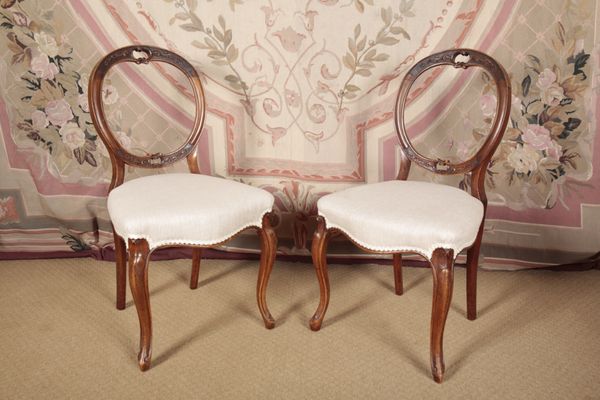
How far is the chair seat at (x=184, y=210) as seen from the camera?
1.38m

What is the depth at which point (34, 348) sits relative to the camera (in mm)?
1565

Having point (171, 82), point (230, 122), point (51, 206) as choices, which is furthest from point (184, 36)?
point (51, 206)

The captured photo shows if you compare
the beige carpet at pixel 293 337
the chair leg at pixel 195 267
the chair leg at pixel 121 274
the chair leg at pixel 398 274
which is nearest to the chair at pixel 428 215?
the beige carpet at pixel 293 337

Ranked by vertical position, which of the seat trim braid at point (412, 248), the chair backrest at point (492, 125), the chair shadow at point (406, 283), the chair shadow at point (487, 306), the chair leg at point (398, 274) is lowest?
the chair shadow at point (487, 306)

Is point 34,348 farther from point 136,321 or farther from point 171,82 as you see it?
point 171,82

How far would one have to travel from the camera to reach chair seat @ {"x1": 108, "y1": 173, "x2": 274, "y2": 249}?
4.53ft

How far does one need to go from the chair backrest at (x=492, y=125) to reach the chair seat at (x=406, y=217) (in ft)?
0.24

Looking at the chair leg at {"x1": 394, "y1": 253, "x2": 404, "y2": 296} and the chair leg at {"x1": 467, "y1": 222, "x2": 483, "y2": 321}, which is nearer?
the chair leg at {"x1": 467, "y1": 222, "x2": 483, "y2": 321}

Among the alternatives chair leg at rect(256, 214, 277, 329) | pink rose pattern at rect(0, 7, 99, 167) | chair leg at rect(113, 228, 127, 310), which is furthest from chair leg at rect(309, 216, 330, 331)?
pink rose pattern at rect(0, 7, 99, 167)

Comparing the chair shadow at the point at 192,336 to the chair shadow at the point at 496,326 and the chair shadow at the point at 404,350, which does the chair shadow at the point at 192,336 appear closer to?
the chair shadow at the point at 404,350

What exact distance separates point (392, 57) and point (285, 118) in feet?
1.27

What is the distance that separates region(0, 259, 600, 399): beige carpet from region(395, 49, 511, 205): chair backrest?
0.40m

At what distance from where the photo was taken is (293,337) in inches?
63.2

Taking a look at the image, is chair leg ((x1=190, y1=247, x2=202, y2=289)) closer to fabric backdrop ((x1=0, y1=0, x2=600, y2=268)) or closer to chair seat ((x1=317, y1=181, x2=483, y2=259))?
fabric backdrop ((x1=0, y1=0, x2=600, y2=268))
